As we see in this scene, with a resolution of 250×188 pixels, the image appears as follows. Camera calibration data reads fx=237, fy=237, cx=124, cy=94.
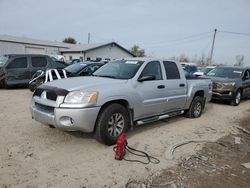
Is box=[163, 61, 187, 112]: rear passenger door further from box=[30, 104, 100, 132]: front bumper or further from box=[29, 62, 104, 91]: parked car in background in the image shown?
box=[29, 62, 104, 91]: parked car in background

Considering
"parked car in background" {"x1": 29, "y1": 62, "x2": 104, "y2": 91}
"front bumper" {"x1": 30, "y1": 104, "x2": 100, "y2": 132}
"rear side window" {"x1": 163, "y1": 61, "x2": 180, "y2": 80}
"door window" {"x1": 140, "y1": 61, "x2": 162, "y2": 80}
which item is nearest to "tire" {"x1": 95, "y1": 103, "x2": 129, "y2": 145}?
"front bumper" {"x1": 30, "y1": 104, "x2": 100, "y2": 132}

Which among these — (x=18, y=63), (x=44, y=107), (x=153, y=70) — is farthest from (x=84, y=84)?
(x=18, y=63)

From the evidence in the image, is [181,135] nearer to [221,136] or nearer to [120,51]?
[221,136]

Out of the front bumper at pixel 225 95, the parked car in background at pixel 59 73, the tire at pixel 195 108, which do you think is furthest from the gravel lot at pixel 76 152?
the front bumper at pixel 225 95

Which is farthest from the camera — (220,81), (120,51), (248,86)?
(120,51)

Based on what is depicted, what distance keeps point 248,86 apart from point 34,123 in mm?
10101

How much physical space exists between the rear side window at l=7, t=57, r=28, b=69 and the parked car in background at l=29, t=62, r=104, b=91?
1.52 m

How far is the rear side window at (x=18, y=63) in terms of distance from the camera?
38.6ft

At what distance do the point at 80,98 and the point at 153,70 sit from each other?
2252 mm

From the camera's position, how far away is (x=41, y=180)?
344 centimetres

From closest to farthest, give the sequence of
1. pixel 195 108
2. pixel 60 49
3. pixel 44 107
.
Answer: pixel 44 107 → pixel 195 108 → pixel 60 49

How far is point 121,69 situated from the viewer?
18.9 feet

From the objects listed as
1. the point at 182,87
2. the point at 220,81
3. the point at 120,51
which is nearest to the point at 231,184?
the point at 182,87

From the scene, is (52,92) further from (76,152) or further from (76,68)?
(76,68)
